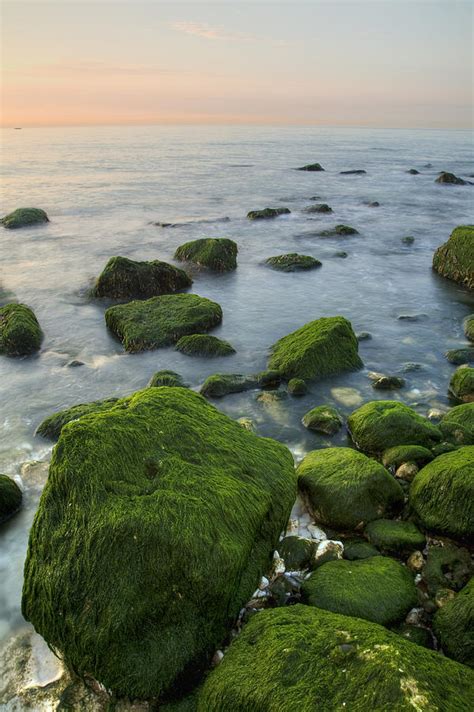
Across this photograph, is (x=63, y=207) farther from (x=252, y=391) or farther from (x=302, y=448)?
(x=302, y=448)

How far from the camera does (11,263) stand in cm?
1909

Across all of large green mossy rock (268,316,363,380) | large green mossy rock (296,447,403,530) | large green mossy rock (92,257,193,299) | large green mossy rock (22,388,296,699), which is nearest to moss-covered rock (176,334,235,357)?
large green mossy rock (268,316,363,380)

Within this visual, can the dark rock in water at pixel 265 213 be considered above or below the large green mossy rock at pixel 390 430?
above

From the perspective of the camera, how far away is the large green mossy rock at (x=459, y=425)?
740 centimetres

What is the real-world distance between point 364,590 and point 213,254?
47.0 ft

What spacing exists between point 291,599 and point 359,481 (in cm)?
171

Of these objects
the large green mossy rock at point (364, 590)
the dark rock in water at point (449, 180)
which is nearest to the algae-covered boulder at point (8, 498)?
the large green mossy rock at point (364, 590)

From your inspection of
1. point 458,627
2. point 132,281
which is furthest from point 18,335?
point 458,627

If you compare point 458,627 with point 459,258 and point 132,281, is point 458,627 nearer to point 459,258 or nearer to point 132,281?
point 132,281

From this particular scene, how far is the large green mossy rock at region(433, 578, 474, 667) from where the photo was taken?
13.9 ft

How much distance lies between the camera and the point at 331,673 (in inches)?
138

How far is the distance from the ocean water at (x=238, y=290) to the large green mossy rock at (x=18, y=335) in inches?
11.1

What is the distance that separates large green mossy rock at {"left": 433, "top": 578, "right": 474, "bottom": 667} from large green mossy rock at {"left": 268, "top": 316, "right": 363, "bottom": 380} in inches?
220

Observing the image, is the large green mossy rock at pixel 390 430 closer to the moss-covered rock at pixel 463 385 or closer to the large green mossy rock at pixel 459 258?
the moss-covered rock at pixel 463 385
